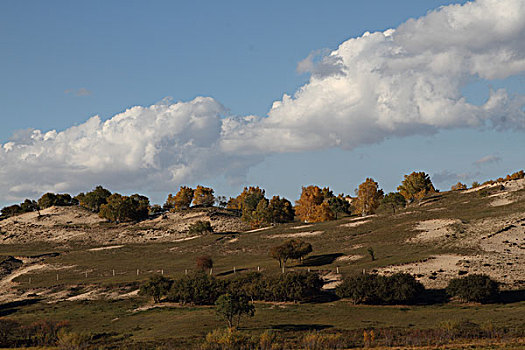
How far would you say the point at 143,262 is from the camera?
127375 mm

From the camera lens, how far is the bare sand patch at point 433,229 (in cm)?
10881

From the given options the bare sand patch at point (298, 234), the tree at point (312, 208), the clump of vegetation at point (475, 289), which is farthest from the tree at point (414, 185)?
the clump of vegetation at point (475, 289)

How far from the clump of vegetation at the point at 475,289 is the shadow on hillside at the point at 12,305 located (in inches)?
2637

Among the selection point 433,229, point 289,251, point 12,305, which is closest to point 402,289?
point 289,251

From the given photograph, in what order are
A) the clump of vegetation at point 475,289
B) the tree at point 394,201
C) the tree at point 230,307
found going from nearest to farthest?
the tree at point 230,307
the clump of vegetation at point 475,289
the tree at point 394,201


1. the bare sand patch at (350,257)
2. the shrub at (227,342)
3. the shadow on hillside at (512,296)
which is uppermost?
the bare sand patch at (350,257)

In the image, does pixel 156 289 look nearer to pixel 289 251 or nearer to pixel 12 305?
pixel 12 305

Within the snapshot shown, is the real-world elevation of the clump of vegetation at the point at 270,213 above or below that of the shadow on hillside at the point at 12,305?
above

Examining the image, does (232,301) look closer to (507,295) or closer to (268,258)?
(507,295)

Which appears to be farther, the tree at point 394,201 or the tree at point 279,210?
the tree at point 279,210

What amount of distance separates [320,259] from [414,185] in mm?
95307

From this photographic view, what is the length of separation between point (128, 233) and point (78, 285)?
8883cm

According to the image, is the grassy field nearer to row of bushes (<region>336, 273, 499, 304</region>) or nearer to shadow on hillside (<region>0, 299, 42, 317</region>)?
shadow on hillside (<region>0, 299, 42, 317</region>)

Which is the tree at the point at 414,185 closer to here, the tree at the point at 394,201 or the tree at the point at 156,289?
the tree at the point at 394,201
